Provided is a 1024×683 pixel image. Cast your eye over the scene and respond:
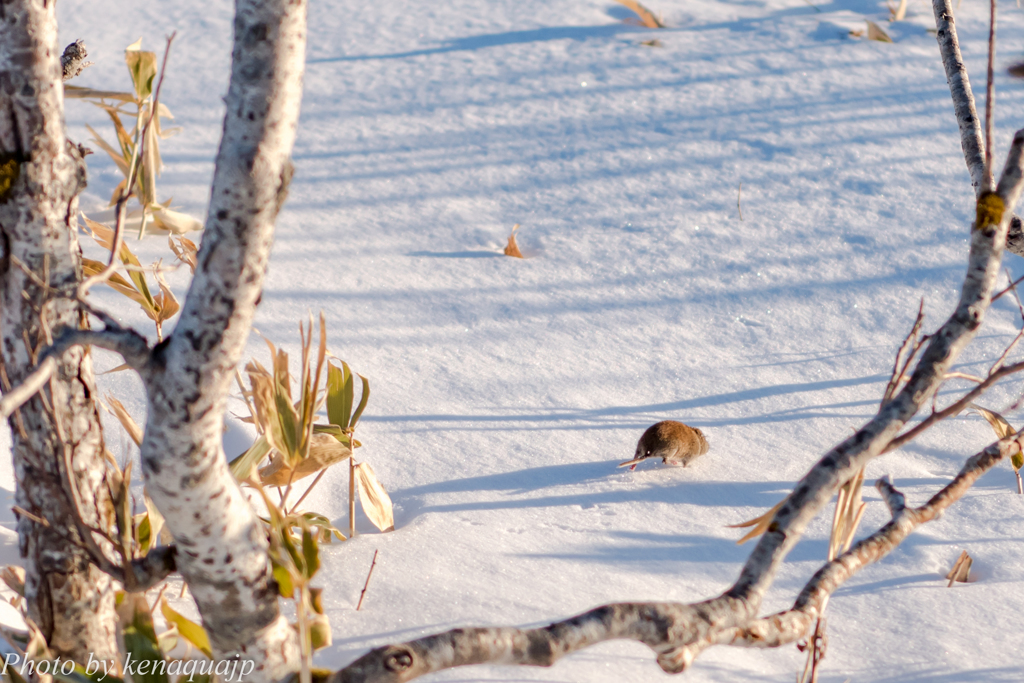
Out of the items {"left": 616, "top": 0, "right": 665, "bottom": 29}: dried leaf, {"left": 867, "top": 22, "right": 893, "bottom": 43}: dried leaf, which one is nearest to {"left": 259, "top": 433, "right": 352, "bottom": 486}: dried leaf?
{"left": 616, "top": 0, "right": 665, "bottom": 29}: dried leaf

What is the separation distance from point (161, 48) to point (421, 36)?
999mm

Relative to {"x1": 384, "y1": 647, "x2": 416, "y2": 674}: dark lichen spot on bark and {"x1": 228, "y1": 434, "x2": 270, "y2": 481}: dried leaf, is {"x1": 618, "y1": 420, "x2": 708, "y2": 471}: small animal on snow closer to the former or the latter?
{"x1": 228, "y1": 434, "x2": 270, "y2": 481}: dried leaf

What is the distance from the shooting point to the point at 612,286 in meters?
2.09

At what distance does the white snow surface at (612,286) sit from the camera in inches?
47.5

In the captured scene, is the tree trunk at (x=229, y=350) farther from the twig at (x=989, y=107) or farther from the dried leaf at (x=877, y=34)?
the dried leaf at (x=877, y=34)

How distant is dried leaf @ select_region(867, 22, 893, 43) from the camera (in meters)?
2.96

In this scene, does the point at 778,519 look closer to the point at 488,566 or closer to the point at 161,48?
the point at 488,566

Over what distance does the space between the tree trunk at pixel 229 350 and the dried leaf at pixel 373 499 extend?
1.74 ft

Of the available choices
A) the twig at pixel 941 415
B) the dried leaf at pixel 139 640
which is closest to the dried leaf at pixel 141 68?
the dried leaf at pixel 139 640

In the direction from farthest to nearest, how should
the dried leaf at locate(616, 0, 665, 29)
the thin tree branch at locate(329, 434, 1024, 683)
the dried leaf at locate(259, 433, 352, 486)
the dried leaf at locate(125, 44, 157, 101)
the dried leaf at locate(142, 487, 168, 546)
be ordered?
the dried leaf at locate(616, 0, 665, 29) < the dried leaf at locate(125, 44, 157, 101) < the dried leaf at locate(259, 433, 352, 486) < the dried leaf at locate(142, 487, 168, 546) < the thin tree branch at locate(329, 434, 1024, 683)

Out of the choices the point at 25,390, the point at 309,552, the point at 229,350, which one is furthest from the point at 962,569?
the point at 25,390

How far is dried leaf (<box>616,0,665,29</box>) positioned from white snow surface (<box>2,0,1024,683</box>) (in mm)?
42

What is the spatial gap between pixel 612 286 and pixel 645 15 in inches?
61.5

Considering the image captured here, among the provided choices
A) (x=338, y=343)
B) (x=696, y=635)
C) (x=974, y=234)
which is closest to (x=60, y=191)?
(x=696, y=635)
